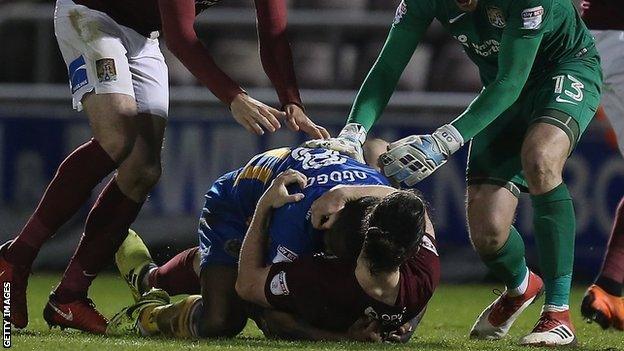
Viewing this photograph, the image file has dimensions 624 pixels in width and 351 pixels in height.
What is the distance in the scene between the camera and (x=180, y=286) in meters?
6.54

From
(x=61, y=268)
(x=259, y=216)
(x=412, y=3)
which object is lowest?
(x=61, y=268)

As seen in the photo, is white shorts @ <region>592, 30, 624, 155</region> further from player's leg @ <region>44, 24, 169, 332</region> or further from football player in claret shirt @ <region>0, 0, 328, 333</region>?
player's leg @ <region>44, 24, 169, 332</region>

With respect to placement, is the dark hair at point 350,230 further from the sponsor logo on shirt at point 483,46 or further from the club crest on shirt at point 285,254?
the sponsor logo on shirt at point 483,46

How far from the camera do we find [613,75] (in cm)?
750

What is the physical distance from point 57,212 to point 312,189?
1.30 meters

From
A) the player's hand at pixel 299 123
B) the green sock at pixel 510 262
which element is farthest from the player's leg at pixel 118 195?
the green sock at pixel 510 262

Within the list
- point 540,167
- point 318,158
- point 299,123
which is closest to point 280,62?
point 299,123

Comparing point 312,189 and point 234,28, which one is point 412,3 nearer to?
point 312,189

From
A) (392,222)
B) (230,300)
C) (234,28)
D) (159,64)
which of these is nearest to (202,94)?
(234,28)

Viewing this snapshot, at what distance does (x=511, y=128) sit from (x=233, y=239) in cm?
141

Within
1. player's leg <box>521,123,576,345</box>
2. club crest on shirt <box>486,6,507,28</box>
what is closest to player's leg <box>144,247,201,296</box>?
player's leg <box>521,123,576,345</box>

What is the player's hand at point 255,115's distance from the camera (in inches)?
216

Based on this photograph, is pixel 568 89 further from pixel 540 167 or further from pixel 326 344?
pixel 326 344

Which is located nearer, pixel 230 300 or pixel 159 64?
pixel 230 300
